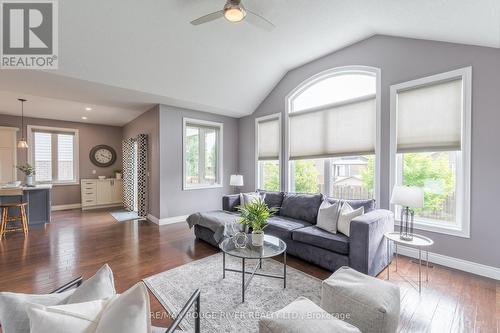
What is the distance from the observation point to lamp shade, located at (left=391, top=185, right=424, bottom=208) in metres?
2.52

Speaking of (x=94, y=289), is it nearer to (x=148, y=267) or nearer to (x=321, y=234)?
(x=148, y=267)

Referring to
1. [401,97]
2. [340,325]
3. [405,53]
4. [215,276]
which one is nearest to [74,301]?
[340,325]

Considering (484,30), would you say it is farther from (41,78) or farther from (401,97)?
(41,78)

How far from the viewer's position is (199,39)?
11.8ft

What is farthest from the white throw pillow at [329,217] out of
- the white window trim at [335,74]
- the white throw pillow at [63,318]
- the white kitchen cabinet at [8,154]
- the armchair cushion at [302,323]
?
the white kitchen cabinet at [8,154]

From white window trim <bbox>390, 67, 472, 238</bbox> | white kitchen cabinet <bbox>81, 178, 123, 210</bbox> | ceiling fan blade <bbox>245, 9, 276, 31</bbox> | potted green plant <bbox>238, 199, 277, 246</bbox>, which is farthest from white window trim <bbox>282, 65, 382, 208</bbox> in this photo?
white kitchen cabinet <bbox>81, 178, 123, 210</bbox>

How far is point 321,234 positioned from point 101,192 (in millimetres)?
7205

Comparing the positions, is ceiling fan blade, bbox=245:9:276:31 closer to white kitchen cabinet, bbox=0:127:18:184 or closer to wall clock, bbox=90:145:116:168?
wall clock, bbox=90:145:116:168

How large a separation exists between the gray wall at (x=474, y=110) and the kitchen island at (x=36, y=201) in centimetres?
674

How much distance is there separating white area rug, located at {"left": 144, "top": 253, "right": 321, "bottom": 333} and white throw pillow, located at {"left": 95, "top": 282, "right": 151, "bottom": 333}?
4.30 feet

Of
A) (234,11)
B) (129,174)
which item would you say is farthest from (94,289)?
(129,174)

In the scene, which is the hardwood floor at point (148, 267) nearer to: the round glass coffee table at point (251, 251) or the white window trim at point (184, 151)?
the round glass coffee table at point (251, 251)

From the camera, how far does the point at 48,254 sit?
336 centimetres

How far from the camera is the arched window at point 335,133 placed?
3821 millimetres
